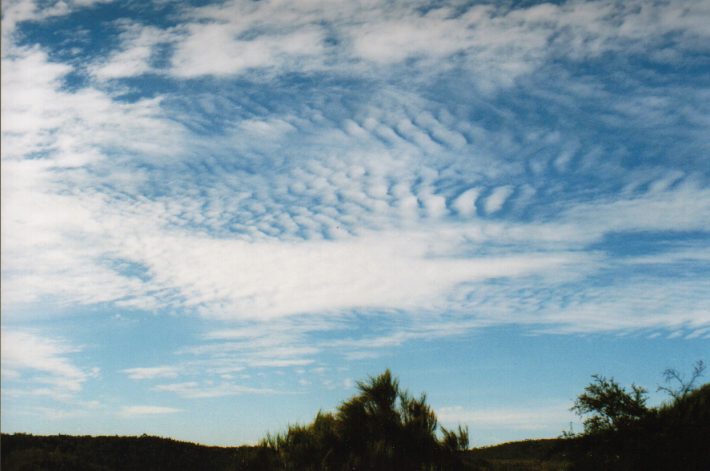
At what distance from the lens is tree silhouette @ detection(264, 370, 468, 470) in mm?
15156

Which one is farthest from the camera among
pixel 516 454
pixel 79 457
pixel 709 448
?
pixel 516 454

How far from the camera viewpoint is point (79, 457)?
2327 cm

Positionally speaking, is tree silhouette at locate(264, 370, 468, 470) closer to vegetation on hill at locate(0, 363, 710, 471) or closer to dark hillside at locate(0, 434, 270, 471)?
vegetation on hill at locate(0, 363, 710, 471)

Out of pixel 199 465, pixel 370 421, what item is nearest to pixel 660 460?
pixel 370 421

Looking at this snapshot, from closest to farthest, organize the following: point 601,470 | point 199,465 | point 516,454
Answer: point 601,470 < point 199,465 < point 516,454

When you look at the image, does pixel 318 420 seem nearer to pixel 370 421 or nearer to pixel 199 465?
pixel 370 421

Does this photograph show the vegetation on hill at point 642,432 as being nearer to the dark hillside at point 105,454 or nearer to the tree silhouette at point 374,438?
the tree silhouette at point 374,438

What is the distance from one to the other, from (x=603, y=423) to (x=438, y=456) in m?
4.75

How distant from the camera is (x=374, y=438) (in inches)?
625

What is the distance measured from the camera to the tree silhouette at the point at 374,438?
15.2 m

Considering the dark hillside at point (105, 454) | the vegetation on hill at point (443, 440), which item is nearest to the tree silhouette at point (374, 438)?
the vegetation on hill at point (443, 440)

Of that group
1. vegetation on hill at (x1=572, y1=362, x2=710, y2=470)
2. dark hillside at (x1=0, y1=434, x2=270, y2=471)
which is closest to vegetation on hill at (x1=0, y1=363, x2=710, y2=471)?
vegetation on hill at (x1=572, y1=362, x2=710, y2=470)

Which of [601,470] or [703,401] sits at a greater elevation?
[703,401]

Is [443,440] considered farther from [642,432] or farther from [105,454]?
[105,454]
